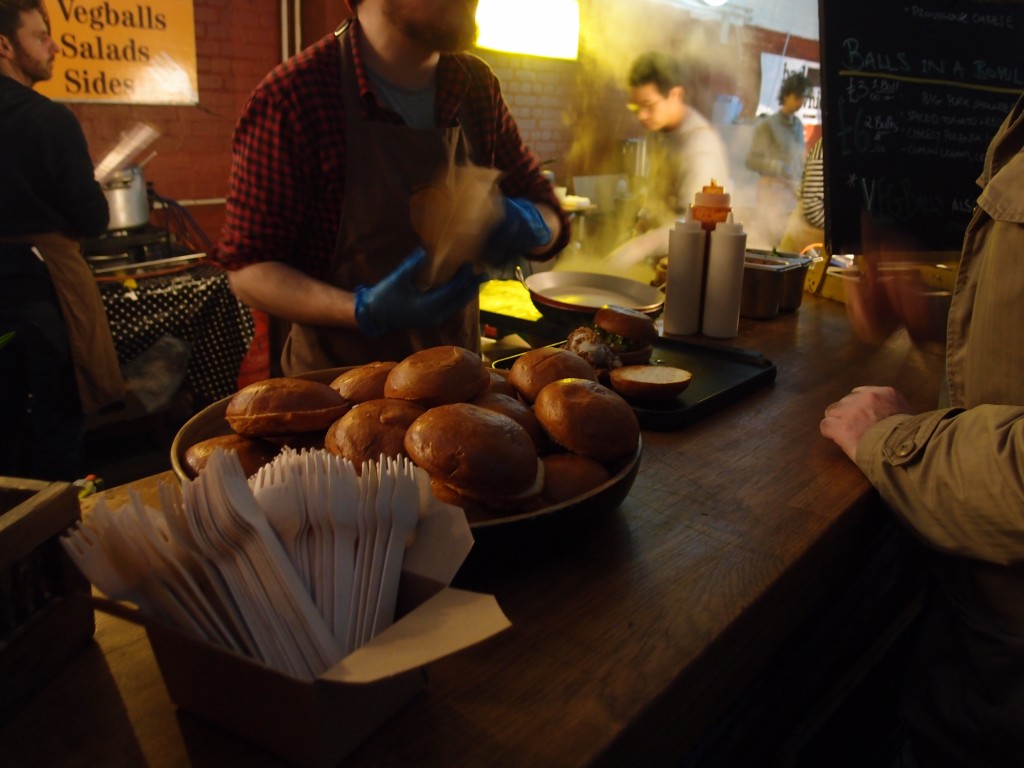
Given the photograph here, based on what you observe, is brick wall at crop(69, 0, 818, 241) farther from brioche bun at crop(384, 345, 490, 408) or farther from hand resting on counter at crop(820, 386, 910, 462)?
hand resting on counter at crop(820, 386, 910, 462)

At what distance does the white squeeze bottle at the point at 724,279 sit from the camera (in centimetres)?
232

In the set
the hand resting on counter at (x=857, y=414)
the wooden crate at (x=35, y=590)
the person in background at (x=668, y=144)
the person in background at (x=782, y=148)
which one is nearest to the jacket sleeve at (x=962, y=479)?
the hand resting on counter at (x=857, y=414)

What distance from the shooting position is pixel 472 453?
94cm

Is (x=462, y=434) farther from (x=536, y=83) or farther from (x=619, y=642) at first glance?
(x=536, y=83)

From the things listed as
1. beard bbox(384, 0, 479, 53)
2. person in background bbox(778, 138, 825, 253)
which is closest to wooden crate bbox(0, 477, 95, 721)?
beard bbox(384, 0, 479, 53)

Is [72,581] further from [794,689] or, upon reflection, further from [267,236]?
[794,689]

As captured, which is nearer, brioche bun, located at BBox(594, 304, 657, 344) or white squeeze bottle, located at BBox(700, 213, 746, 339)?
brioche bun, located at BBox(594, 304, 657, 344)

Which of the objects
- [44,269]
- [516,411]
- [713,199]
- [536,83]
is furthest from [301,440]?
[536,83]

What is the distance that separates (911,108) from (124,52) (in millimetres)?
4284

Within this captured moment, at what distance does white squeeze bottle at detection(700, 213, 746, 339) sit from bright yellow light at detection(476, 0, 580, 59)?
4.58 m

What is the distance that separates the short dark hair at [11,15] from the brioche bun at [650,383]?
126 inches

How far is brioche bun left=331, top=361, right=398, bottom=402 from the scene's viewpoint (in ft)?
3.85

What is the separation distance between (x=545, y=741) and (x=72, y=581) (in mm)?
572

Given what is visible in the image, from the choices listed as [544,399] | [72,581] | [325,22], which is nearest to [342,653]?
[72,581]
